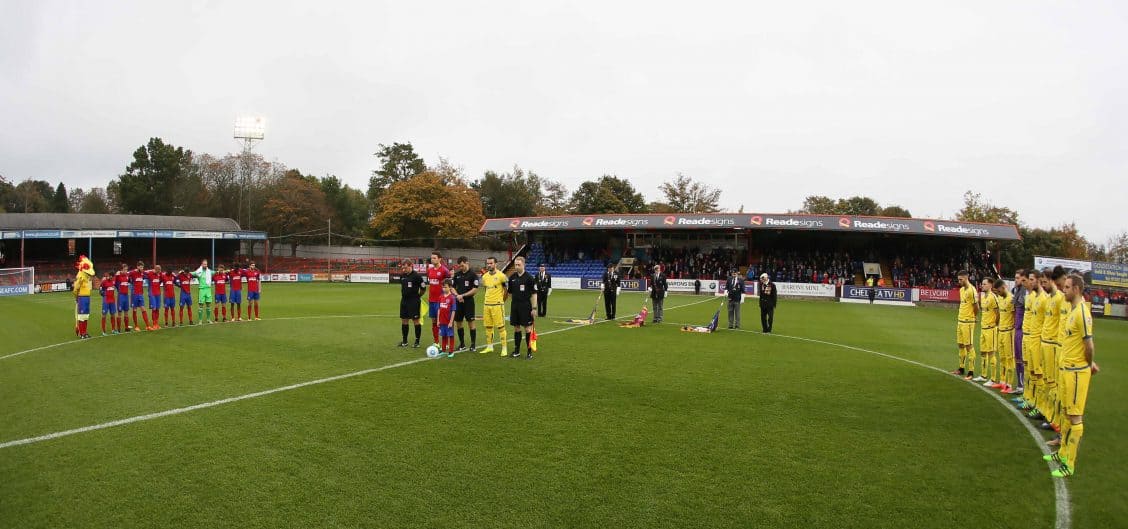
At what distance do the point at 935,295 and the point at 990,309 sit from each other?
85.7ft

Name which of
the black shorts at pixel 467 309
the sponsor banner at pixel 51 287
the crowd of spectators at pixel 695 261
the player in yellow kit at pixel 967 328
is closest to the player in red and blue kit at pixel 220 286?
the black shorts at pixel 467 309

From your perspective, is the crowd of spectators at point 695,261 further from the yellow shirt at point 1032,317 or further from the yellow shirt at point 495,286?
A: the yellow shirt at point 1032,317

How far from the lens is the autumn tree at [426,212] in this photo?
5719 centimetres

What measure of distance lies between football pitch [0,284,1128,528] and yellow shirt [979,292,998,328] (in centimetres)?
114

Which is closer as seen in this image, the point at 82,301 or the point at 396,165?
the point at 82,301

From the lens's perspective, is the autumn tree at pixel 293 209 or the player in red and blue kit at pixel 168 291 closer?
the player in red and blue kit at pixel 168 291

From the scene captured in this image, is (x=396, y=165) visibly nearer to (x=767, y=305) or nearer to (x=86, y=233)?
(x=86, y=233)

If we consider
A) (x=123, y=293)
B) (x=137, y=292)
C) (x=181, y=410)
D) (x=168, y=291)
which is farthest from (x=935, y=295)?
(x=123, y=293)

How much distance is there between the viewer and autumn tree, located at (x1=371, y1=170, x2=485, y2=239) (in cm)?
5719

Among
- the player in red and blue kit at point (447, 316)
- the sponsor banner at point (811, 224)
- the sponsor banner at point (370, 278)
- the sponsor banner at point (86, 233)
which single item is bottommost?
the sponsor banner at point (370, 278)

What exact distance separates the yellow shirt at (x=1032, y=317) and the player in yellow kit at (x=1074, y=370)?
1884 millimetres

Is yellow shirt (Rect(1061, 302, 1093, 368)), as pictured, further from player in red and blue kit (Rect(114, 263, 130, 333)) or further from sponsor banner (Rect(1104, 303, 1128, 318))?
sponsor banner (Rect(1104, 303, 1128, 318))

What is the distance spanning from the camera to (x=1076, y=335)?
19.4ft

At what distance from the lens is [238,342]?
1292 cm
